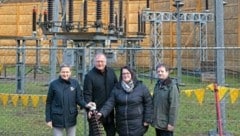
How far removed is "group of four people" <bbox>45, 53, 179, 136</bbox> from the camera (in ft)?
22.5

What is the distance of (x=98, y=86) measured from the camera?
286 inches

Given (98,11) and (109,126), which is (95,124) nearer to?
(109,126)

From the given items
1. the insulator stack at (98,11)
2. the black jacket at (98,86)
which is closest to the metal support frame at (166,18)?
the insulator stack at (98,11)

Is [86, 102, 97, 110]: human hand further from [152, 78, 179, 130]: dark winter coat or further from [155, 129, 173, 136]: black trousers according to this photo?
[155, 129, 173, 136]: black trousers

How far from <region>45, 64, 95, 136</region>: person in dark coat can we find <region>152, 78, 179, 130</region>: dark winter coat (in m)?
0.99

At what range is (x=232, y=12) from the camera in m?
26.1

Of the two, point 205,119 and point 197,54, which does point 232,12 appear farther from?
point 205,119

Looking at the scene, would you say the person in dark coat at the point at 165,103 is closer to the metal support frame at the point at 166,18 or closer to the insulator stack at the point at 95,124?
the insulator stack at the point at 95,124

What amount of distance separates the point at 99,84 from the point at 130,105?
66 cm

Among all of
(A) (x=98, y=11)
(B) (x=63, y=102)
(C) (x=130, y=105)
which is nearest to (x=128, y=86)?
(C) (x=130, y=105)

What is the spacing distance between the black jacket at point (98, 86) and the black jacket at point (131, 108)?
33cm

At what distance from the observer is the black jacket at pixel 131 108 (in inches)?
269

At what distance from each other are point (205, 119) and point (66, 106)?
15.5ft

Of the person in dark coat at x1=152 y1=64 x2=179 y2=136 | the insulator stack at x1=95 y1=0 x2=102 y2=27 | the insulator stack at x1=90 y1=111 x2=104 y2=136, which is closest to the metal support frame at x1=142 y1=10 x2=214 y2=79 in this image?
the insulator stack at x1=95 y1=0 x2=102 y2=27
